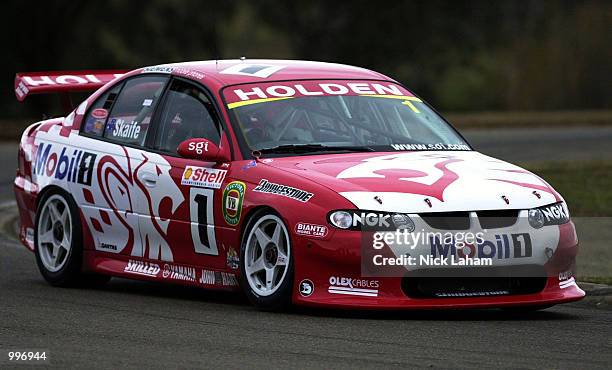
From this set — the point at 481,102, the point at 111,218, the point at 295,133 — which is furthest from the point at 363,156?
the point at 481,102

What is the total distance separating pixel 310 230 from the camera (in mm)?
8625

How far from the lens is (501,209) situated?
860 centimetres

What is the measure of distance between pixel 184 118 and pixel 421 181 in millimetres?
2139

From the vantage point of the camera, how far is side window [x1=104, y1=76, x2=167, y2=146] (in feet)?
34.7

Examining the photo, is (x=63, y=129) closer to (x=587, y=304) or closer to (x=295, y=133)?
(x=295, y=133)

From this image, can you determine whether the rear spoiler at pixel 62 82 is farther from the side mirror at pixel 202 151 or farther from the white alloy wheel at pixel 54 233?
the side mirror at pixel 202 151

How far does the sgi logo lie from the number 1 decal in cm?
131

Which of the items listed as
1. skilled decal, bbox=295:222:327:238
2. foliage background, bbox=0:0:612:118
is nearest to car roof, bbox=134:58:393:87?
skilled decal, bbox=295:222:327:238

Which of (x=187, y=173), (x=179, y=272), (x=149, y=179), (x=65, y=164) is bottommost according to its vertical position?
(x=179, y=272)

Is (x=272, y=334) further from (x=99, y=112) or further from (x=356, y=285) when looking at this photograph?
(x=99, y=112)

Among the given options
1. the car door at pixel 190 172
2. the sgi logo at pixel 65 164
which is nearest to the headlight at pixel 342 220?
the car door at pixel 190 172

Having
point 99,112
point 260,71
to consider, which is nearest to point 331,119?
point 260,71

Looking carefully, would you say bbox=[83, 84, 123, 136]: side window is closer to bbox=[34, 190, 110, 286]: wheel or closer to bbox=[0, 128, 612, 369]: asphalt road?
bbox=[34, 190, 110, 286]: wheel
